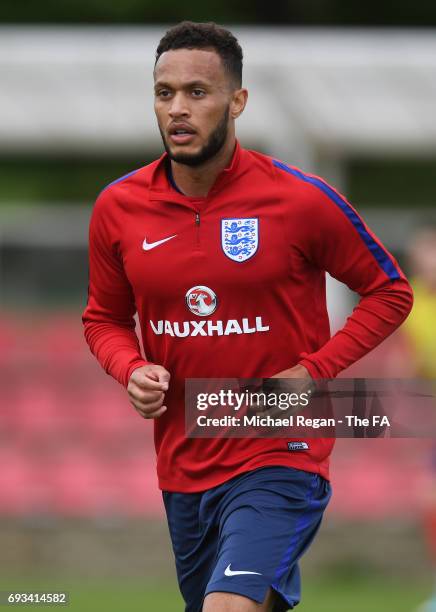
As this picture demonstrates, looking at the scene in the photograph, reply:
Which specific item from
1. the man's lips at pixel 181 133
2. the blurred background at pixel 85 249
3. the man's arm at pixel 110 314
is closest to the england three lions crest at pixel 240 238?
the man's lips at pixel 181 133

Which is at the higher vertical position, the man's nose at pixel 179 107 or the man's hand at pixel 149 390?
the man's nose at pixel 179 107

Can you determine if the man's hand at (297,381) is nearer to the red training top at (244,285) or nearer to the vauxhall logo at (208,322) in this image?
the red training top at (244,285)

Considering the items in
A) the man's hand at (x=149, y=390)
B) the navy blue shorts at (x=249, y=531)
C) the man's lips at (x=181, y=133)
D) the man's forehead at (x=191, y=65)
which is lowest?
the navy blue shorts at (x=249, y=531)

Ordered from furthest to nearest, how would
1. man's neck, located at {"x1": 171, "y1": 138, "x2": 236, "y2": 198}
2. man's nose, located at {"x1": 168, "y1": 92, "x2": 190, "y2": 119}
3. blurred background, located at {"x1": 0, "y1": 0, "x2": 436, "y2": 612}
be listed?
blurred background, located at {"x1": 0, "y1": 0, "x2": 436, "y2": 612}, man's neck, located at {"x1": 171, "y1": 138, "x2": 236, "y2": 198}, man's nose, located at {"x1": 168, "y1": 92, "x2": 190, "y2": 119}

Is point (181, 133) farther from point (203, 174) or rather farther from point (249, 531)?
point (249, 531)

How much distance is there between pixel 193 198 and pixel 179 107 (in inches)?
14.7

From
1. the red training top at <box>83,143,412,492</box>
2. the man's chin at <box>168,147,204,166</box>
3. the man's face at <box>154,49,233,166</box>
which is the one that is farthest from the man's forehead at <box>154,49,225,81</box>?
the red training top at <box>83,143,412,492</box>

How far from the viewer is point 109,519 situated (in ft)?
33.0

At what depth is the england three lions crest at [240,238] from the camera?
5055 millimetres

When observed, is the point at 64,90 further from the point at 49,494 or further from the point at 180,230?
the point at 180,230

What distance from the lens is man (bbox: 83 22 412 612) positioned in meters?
5.02

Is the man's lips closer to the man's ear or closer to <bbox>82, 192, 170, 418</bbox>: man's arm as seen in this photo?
the man's ear

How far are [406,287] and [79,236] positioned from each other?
11.3 meters

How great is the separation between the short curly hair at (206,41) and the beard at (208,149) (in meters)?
0.16
